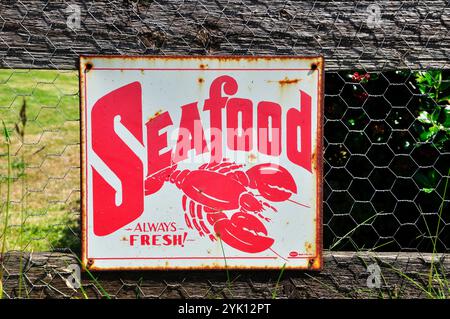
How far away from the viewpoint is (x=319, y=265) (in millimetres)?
2350

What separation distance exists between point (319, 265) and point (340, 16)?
0.83 meters

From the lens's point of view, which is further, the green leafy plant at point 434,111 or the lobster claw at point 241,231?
the green leafy plant at point 434,111

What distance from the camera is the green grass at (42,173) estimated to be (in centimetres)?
303

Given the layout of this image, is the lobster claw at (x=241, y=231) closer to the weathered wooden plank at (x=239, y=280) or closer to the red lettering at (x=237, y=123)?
the weathered wooden plank at (x=239, y=280)

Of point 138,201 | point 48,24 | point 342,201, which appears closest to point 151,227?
point 138,201

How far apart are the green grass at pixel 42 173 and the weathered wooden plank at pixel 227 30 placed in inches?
8.0

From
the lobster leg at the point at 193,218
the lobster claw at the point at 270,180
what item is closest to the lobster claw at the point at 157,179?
the lobster leg at the point at 193,218

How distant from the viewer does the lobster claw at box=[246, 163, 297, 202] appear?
2.31m

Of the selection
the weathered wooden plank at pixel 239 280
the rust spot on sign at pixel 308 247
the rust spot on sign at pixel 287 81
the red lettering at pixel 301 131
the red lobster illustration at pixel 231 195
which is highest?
the rust spot on sign at pixel 287 81

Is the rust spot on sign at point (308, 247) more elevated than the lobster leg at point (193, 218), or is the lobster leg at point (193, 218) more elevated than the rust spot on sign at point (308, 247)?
the lobster leg at point (193, 218)

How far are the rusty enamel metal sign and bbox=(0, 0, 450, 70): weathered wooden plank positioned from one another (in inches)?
2.3

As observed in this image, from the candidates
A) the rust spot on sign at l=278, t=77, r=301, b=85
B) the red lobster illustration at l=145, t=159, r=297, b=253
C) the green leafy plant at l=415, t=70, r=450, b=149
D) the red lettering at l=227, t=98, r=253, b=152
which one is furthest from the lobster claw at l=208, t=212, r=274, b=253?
the green leafy plant at l=415, t=70, r=450, b=149

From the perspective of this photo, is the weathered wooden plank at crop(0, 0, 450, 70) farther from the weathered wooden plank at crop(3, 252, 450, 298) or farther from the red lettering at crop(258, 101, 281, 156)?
the weathered wooden plank at crop(3, 252, 450, 298)

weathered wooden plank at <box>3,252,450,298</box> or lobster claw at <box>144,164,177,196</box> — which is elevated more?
lobster claw at <box>144,164,177,196</box>
